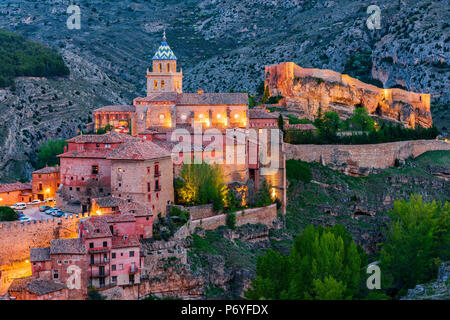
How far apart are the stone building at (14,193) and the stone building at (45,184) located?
0.61 metres

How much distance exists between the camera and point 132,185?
169 feet

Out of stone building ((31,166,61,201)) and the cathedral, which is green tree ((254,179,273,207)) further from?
stone building ((31,166,61,201))

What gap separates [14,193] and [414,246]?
98.5ft

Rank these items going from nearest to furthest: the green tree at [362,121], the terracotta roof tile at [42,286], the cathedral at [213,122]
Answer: the terracotta roof tile at [42,286] < the cathedral at [213,122] < the green tree at [362,121]

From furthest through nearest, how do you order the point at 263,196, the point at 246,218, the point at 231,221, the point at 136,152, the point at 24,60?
the point at 24,60
the point at 263,196
the point at 246,218
the point at 231,221
the point at 136,152

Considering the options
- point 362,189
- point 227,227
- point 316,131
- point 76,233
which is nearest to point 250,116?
point 316,131

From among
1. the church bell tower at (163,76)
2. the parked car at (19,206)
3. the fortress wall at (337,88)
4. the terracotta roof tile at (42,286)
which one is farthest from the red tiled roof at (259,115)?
the terracotta roof tile at (42,286)

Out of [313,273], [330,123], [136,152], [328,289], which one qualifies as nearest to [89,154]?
[136,152]

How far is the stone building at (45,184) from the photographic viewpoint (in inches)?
2297

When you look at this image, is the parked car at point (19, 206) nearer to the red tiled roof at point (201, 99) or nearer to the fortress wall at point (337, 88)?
the red tiled roof at point (201, 99)

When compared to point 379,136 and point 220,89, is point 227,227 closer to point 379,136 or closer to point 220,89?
point 379,136

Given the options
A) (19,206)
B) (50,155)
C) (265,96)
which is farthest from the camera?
(265,96)

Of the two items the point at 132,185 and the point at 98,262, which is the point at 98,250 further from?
the point at 132,185

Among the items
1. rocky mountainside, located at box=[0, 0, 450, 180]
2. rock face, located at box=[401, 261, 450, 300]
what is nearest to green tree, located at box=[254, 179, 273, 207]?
rock face, located at box=[401, 261, 450, 300]
